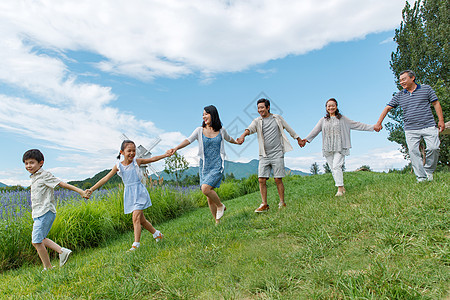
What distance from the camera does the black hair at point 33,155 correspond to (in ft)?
18.0

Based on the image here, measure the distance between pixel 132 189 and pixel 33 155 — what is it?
5.99ft

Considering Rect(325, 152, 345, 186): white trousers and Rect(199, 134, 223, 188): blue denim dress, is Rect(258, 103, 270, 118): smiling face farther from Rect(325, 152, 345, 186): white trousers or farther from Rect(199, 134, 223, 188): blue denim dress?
Rect(325, 152, 345, 186): white trousers

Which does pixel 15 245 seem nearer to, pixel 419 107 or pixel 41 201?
pixel 41 201

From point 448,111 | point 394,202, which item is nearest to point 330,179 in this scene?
point 394,202

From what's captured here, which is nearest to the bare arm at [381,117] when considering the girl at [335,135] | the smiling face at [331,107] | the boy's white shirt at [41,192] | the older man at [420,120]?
the girl at [335,135]

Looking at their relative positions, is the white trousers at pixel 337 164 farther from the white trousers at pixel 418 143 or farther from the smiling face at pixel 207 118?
the smiling face at pixel 207 118

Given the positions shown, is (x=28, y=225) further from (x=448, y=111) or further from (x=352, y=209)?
(x=448, y=111)

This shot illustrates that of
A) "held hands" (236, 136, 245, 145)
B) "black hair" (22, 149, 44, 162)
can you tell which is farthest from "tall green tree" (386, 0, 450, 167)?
"black hair" (22, 149, 44, 162)

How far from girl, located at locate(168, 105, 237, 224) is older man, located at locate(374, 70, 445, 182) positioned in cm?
413

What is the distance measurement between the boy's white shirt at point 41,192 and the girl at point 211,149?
Answer: 2.09 meters

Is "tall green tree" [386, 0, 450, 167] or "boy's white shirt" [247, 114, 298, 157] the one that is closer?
"boy's white shirt" [247, 114, 298, 157]

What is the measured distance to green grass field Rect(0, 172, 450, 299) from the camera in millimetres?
2721

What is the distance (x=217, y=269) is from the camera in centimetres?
345

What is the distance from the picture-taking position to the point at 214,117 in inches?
227
